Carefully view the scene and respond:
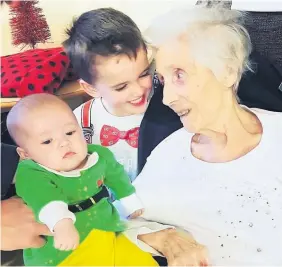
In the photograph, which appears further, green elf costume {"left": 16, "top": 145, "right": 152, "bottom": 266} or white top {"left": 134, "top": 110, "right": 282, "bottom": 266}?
white top {"left": 134, "top": 110, "right": 282, "bottom": 266}

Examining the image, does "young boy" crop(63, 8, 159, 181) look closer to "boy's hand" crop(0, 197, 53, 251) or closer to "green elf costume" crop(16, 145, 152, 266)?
"green elf costume" crop(16, 145, 152, 266)

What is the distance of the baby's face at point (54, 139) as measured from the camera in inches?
42.0

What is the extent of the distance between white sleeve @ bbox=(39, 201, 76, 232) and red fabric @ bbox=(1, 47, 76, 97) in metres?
0.24

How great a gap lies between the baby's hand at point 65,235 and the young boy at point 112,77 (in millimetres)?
186

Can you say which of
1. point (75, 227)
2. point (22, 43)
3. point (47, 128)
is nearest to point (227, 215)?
point (75, 227)

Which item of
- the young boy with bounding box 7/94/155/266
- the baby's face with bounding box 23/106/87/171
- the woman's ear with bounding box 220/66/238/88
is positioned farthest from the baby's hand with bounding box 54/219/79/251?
the woman's ear with bounding box 220/66/238/88

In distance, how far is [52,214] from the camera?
107 centimetres

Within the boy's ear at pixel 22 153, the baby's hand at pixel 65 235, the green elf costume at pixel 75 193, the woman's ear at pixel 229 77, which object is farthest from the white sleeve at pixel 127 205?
the woman's ear at pixel 229 77

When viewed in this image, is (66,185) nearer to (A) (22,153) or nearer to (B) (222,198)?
(A) (22,153)

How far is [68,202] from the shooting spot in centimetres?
109

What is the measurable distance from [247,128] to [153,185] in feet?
0.89

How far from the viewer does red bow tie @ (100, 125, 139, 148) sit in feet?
3.83

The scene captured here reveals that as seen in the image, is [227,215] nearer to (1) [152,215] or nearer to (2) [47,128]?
(1) [152,215]

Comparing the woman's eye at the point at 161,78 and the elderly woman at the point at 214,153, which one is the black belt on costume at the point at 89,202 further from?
the woman's eye at the point at 161,78
